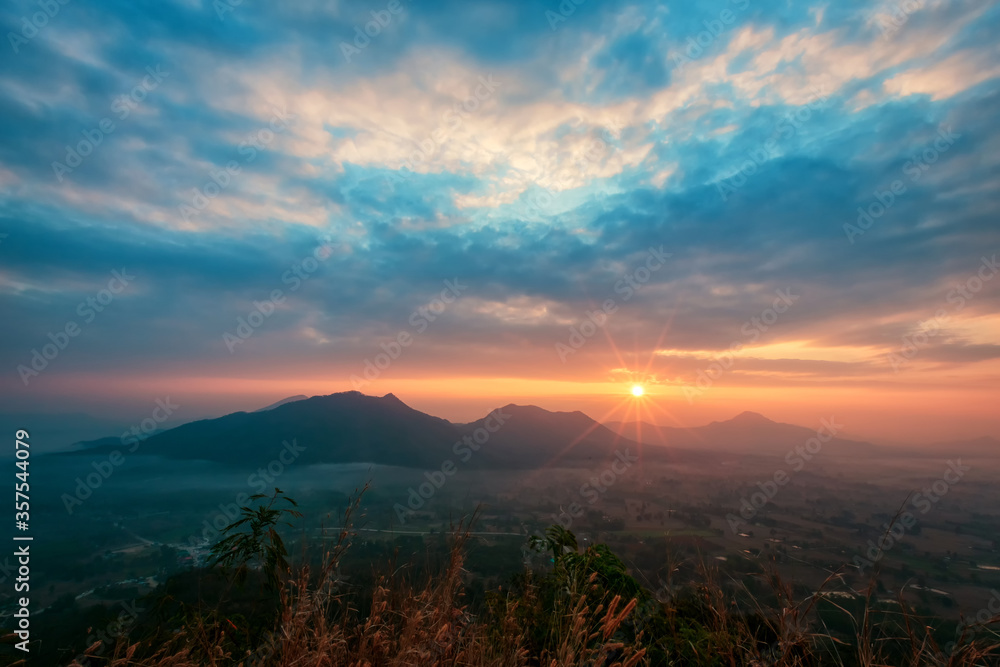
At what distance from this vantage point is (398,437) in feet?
615

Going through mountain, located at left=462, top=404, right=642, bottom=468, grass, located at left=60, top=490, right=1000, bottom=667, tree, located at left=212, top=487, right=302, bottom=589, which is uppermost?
tree, located at left=212, top=487, right=302, bottom=589

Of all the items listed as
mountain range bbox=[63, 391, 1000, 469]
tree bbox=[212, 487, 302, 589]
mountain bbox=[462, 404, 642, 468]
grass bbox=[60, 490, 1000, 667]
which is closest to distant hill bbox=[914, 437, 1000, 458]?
mountain range bbox=[63, 391, 1000, 469]

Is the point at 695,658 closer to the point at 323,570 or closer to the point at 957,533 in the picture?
the point at 323,570

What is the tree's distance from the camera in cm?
365

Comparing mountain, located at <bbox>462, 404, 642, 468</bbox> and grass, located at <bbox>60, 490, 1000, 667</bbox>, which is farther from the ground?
grass, located at <bbox>60, 490, 1000, 667</bbox>

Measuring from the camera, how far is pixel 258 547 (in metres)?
3.81

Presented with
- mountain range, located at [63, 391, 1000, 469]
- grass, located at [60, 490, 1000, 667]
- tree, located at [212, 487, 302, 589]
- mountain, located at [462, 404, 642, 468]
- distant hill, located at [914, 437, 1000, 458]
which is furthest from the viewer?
distant hill, located at [914, 437, 1000, 458]

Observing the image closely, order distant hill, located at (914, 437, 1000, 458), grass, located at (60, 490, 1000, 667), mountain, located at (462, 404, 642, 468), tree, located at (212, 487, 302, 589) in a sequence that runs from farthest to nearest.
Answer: distant hill, located at (914, 437, 1000, 458) → mountain, located at (462, 404, 642, 468) → tree, located at (212, 487, 302, 589) → grass, located at (60, 490, 1000, 667)

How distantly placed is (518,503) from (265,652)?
257ft

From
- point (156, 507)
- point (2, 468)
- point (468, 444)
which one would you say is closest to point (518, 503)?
point (156, 507)

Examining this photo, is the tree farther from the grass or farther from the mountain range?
the mountain range

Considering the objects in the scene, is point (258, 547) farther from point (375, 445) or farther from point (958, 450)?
point (958, 450)

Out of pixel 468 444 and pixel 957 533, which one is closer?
pixel 957 533

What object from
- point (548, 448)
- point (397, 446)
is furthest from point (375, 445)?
point (548, 448)
